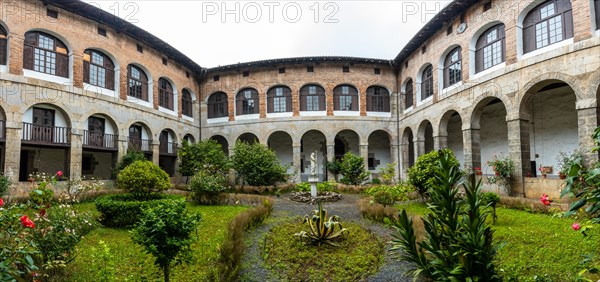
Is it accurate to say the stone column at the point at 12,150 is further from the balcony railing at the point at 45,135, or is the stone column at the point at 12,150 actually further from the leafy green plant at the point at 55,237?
the leafy green plant at the point at 55,237

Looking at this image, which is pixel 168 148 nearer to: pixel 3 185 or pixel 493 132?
pixel 3 185

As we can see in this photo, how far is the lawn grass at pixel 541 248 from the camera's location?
505 cm

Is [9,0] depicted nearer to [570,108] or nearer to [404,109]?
[404,109]

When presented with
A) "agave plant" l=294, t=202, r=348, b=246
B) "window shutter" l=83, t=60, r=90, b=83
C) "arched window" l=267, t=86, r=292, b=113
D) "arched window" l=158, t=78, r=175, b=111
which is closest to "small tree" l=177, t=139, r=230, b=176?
"arched window" l=158, t=78, r=175, b=111

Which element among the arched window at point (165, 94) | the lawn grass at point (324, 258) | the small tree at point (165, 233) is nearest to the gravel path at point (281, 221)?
the lawn grass at point (324, 258)

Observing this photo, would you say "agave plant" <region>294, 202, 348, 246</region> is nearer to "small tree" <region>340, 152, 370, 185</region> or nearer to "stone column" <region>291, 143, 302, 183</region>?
"small tree" <region>340, 152, 370, 185</region>

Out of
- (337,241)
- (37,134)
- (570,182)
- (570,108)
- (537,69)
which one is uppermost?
(537,69)

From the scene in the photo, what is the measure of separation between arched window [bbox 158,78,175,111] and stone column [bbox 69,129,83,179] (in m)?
6.09

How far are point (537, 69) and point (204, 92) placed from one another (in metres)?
20.8

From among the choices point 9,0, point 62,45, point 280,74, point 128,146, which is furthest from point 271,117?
point 9,0

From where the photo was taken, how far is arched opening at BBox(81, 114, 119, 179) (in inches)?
632

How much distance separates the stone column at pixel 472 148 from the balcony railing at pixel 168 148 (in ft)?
58.0

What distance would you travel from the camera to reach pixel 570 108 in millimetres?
13969

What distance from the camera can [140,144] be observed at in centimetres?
1880
